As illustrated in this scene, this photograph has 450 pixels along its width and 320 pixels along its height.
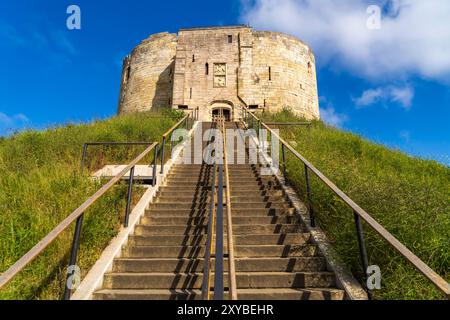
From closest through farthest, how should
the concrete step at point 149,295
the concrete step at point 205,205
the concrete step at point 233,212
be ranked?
the concrete step at point 149,295
the concrete step at point 233,212
the concrete step at point 205,205

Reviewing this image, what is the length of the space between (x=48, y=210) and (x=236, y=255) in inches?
102

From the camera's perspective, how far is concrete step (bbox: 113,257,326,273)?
11.6ft

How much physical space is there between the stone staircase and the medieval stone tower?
14.5 m

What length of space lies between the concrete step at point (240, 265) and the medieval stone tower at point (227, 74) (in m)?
15.9

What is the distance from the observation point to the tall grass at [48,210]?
312cm

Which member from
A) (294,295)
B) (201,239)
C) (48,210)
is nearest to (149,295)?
(201,239)

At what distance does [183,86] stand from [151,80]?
4004mm

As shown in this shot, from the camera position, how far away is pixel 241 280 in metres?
3.32

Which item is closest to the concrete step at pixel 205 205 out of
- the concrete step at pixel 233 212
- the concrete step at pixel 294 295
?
the concrete step at pixel 233 212

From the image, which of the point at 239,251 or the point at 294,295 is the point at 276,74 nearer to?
the point at 239,251

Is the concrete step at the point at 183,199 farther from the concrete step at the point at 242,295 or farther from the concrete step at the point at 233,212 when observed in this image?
the concrete step at the point at 242,295

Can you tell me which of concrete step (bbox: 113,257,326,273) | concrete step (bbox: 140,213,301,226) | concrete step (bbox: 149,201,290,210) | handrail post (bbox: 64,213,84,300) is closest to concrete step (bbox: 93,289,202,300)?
handrail post (bbox: 64,213,84,300)
